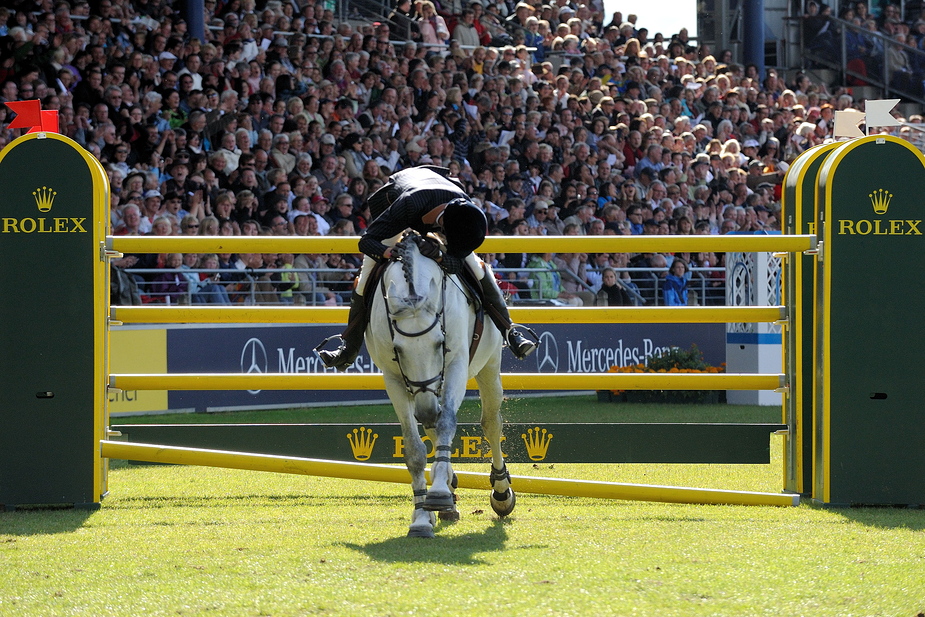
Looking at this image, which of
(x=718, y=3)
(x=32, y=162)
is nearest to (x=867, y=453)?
(x=32, y=162)

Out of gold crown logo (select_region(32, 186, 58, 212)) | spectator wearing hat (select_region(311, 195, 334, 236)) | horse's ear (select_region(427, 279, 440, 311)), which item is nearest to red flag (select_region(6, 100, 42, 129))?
A: gold crown logo (select_region(32, 186, 58, 212))

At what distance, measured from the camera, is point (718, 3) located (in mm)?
28031

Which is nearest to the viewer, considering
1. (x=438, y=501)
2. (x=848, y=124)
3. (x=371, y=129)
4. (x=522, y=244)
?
(x=438, y=501)

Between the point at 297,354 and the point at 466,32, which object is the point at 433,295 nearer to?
the point at 297,354

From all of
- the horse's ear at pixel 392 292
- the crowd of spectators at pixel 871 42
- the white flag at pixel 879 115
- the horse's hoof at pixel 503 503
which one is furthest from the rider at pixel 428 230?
the crowd of spectators at pixel 871 42

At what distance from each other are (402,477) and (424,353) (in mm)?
1543

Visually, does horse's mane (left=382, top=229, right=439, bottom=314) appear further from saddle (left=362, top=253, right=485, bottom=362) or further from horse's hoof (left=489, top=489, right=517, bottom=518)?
horse's hoof (left=489, top=489, right=517, bottom=518)

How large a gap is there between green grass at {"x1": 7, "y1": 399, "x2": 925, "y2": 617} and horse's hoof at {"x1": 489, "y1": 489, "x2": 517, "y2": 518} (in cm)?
12

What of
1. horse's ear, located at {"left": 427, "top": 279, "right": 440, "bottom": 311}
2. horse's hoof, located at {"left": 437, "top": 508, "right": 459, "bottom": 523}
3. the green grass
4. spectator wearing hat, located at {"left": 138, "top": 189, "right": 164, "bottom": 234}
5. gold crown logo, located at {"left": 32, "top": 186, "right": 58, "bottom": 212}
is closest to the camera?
the green grass

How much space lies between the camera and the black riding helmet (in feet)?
19.7

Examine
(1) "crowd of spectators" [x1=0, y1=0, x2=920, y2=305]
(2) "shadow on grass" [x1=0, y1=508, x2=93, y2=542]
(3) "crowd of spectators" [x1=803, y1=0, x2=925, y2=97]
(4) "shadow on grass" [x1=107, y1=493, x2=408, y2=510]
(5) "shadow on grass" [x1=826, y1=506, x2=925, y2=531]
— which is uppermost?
(3) "crowd of spectators" [x1=803, y1=0, x2=925, y2=97]

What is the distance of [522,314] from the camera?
7375mm

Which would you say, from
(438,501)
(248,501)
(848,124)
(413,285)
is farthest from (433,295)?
(848,124)

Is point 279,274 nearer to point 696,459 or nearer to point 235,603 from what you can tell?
point 696,459
